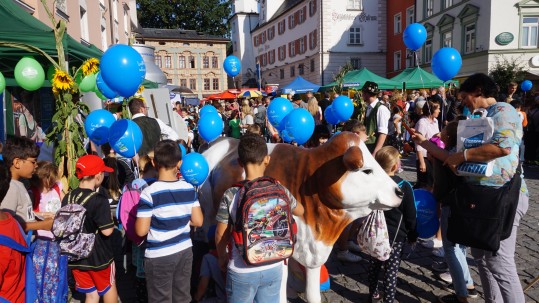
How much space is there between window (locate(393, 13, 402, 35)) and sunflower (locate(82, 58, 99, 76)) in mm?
31872

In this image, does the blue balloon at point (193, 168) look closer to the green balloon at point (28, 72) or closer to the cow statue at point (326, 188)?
the cow statue at point (326, 188)

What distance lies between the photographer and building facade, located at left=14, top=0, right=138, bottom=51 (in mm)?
8530

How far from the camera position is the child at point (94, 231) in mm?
2943

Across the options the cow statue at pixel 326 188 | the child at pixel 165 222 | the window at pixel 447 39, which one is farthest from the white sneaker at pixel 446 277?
the window at pixel 447 39

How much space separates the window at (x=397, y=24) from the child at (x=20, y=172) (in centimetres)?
3332

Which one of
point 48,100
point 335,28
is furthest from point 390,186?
point 335,28

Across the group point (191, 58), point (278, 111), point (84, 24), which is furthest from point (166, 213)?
point (191, 58)

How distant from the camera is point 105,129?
13.2ft

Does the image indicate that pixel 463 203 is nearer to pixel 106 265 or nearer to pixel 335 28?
pixel 106 265

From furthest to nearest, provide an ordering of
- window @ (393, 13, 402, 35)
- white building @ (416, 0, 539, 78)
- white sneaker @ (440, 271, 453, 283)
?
window @ (393, 13, 402, 35), white building @ (416, 0, 539, 78), white sneaker @ (440, 271, 453, 283)

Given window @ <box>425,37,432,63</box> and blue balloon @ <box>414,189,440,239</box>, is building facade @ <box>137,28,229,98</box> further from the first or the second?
blue balloon @ <box>414,189,440,239</box>

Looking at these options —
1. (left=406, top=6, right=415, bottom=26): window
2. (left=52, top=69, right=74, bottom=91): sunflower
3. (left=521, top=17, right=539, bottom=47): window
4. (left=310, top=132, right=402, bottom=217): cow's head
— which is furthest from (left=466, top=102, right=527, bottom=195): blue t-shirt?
(left=406, top=6, right=415, bottom=26): window

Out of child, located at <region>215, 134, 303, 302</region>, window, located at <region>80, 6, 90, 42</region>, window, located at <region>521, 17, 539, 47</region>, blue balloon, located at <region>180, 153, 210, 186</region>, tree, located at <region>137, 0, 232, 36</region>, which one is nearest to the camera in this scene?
child, located at <region>215, 134, 303, 302</region>

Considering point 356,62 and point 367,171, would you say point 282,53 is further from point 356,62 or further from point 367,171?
point 367,171
